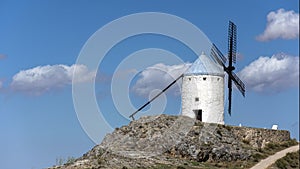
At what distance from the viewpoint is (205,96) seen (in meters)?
44.0

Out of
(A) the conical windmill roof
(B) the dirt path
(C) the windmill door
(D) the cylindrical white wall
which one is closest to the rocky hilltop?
(B) the dirt path

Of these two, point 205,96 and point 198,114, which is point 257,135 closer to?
point 198,114

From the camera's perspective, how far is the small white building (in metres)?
44.1

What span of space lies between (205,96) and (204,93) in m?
0.24

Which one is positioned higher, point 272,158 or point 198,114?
point 198,114

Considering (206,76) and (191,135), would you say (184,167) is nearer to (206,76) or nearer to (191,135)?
(191,135)

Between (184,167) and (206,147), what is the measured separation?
15.9ft

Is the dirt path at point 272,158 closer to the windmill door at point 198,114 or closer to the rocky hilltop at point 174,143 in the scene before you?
the rocky hilltop at point 174,143

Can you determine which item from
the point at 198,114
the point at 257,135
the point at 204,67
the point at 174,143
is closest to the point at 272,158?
the point at 257,135

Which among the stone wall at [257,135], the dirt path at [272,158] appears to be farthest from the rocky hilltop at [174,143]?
the dirt path at [272,158]

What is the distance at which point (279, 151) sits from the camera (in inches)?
1778

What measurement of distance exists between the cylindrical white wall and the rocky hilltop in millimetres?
1791

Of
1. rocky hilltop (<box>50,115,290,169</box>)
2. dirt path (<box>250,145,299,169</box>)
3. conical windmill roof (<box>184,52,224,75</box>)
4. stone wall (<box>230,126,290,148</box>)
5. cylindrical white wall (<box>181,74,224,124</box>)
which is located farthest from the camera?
conical windmill roof (<box>184,52,224,75</box>)

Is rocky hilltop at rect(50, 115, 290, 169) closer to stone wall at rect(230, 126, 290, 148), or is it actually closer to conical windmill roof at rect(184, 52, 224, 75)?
stone wall at rect(230, 126, 290, 148)
